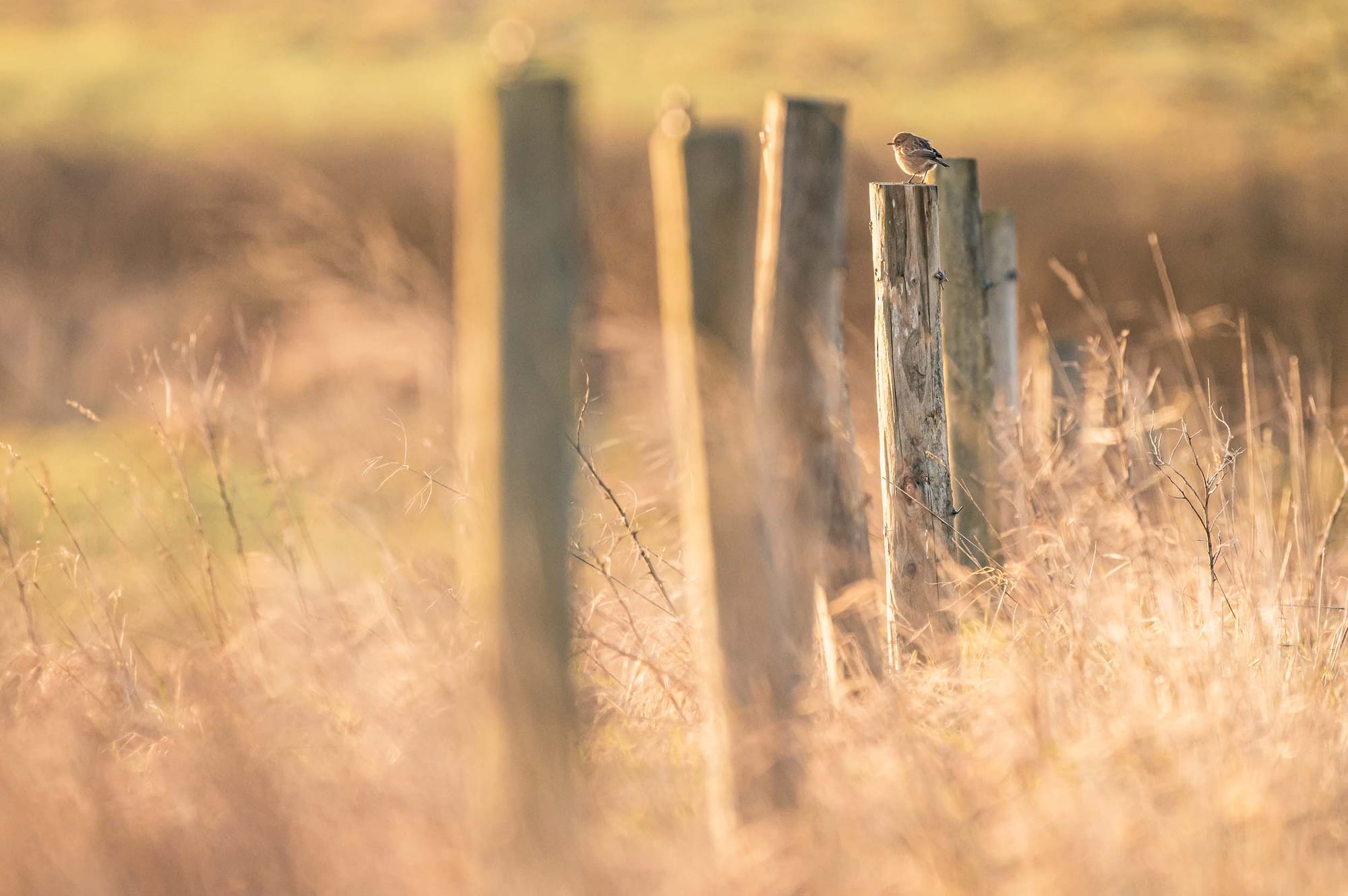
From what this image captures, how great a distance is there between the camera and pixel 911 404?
3.70 m

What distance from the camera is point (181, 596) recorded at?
12.4ft

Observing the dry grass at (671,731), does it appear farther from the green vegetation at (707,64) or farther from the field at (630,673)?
the green vegetation at (707,64)

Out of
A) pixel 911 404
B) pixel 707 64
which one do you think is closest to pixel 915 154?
pixel 911 404

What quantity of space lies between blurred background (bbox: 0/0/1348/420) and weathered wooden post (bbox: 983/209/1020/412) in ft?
4.57

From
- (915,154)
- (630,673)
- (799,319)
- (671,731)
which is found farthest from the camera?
(915,154)

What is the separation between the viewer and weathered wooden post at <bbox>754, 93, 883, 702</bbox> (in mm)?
2695

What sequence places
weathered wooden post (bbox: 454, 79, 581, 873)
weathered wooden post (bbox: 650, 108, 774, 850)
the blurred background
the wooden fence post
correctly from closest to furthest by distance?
weathered wooden post (bbox: 454, 79, 581, 873) → weathered wooden post (bbox: 650, 108, 774, 850) → the wooden fence post → the blurred background

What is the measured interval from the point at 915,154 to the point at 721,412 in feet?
6.78

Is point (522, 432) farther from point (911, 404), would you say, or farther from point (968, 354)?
point (968, 354)

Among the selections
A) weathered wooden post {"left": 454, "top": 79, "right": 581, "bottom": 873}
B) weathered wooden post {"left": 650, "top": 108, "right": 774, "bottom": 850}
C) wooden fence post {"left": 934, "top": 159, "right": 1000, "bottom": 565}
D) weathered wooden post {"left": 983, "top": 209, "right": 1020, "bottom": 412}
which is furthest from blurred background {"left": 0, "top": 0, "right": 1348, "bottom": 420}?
weathered wooden post {"left": 454, "top": 79, "right": 581, "bottom": 873}

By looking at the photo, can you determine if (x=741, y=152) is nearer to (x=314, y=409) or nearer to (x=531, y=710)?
(x=531, y=710)

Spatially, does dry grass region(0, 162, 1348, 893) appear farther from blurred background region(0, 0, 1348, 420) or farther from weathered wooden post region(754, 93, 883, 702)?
blurred background region(0, 0, 1348, 420)

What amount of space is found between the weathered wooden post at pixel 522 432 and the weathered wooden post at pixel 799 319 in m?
0.64

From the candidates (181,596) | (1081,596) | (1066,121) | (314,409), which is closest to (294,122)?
(314,409)
